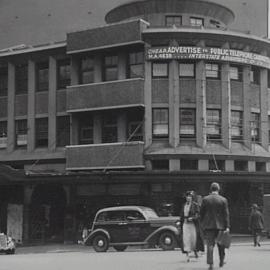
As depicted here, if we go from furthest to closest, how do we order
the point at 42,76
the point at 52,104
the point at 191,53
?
the point at 42,76 → the point at 52,104 → the point at 191,53

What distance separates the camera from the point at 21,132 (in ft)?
119

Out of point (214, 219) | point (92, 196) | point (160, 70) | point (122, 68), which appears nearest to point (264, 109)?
point (160, 70)

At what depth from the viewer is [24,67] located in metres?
36.8

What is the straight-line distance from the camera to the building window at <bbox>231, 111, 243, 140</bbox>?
32594mm

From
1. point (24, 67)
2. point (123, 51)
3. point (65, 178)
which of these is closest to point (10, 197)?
point (65, 178)

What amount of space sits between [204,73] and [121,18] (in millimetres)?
6493

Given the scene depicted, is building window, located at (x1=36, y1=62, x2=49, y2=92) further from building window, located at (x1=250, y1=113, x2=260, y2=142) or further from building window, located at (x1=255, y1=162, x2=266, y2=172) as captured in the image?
building window, located at (x1=255, y1=162, x2=266, y2=172)

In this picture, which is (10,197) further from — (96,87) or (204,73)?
(204,73)

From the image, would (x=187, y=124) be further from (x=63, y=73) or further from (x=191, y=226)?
(x=191, y=226)

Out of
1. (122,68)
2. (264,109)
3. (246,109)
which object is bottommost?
(246,109)

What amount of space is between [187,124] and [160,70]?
9.73 ft

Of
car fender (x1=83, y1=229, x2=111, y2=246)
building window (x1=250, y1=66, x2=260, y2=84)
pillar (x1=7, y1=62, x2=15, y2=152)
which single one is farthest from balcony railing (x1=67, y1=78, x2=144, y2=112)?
car fender (x1=83, y1=229, x2=111, y2=246)

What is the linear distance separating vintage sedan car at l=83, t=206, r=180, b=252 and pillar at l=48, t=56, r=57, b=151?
1078cm

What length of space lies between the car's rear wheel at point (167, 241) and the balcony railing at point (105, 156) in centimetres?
786
